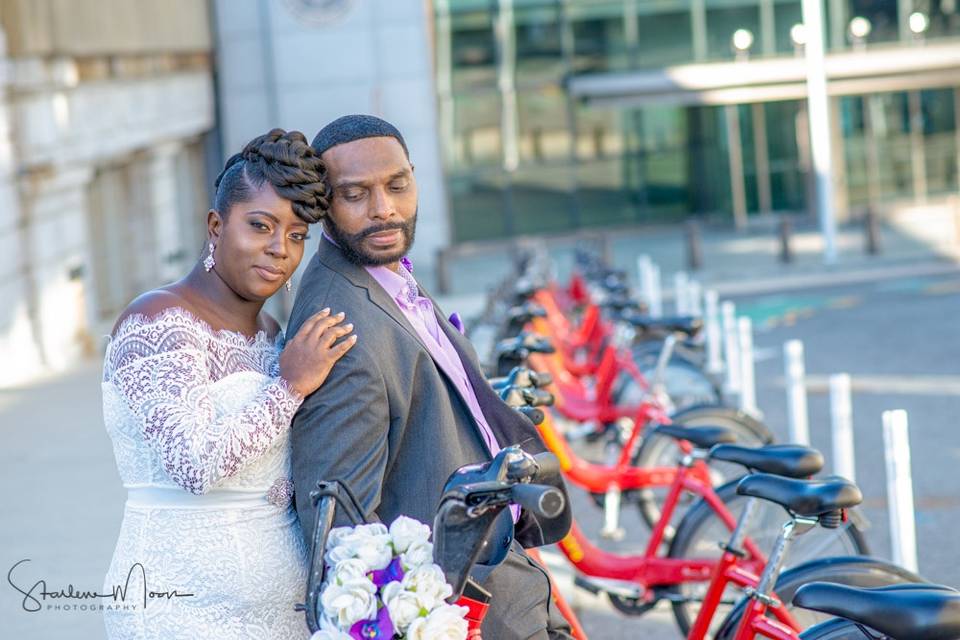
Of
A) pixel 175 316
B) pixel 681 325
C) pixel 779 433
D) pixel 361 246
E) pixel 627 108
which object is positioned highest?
pixel 627 108

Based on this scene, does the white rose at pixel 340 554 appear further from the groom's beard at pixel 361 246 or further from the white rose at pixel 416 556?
the groom's beard at pixel 361 246

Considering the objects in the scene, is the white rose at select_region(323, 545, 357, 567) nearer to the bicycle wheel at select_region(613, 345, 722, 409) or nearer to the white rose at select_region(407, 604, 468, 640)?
the white rose at select_region(407, 604, 468, 640)

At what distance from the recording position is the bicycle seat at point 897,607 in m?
2.88

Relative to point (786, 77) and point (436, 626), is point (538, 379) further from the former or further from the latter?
point (786, 77)

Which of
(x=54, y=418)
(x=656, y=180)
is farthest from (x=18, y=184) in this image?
(x=656, y=180)

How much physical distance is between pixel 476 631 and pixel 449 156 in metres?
25.5

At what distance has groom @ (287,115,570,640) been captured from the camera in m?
3.12

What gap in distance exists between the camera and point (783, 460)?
4344 mm

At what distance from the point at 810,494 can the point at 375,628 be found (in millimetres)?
1603

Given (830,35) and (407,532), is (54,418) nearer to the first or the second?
(407,532)

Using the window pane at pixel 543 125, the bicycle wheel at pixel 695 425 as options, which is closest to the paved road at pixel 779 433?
the bicycle wheel at pixel 695 425

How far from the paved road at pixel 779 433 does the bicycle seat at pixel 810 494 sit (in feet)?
8.20

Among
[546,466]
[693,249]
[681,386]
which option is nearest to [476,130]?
[693,249]

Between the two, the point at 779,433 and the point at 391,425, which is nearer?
the point at 391,425
